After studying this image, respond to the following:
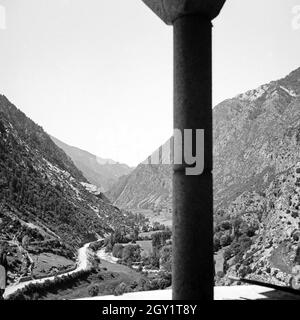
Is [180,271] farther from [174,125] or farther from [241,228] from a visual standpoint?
[241,228]

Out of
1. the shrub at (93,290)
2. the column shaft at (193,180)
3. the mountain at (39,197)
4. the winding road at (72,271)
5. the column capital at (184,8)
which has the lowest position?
the shrub at (93,290)

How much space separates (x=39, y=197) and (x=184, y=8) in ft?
439

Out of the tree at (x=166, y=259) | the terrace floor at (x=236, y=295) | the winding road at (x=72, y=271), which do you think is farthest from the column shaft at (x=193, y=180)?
the tree at (x=166, y=259)

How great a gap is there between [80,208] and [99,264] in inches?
1617

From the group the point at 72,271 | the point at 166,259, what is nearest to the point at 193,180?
the point at 72,271

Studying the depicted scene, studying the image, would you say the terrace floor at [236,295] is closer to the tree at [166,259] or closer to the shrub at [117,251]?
the tree at [166,259]

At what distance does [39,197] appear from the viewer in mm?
134875

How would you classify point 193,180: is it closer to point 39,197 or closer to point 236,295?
point 236,295

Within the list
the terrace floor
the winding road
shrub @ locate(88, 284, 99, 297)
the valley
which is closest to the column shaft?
the terrace floor

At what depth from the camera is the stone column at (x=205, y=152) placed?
5.82m

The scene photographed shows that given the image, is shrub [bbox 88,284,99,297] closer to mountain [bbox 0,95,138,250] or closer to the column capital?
mountain [bbox 0,95,138,250]

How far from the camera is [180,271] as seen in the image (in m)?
5.84

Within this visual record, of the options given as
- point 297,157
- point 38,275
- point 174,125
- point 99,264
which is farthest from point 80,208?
point 174,125

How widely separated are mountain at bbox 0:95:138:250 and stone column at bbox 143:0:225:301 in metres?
95.1
